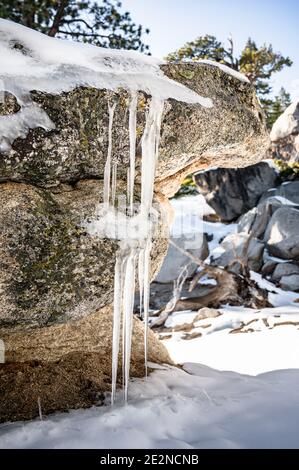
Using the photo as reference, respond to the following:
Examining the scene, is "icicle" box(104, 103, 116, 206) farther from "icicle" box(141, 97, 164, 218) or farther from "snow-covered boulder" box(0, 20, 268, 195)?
"icicle" box(141, 97, 164, 218)

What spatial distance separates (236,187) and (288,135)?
4211mm

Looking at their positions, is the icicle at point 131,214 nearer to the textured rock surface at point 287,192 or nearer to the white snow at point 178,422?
the white snow at point 178,422

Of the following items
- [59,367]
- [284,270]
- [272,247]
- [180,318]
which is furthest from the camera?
[272,247]

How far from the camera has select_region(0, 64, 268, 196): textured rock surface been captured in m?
2.83

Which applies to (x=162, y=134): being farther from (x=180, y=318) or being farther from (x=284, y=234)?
(x=284, y=234)

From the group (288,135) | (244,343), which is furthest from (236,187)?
(244,343)

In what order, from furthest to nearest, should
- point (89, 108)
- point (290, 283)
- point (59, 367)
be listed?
point (290, 283), point (59, 367), point (89, 108)

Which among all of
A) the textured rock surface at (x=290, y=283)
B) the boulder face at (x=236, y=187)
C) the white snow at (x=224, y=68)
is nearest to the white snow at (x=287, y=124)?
the boulder face at (x=236, y=187)

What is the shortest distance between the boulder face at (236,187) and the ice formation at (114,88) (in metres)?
17.4

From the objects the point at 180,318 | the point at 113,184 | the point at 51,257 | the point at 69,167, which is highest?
the point at 69,167

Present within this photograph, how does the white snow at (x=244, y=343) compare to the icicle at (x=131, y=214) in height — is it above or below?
below

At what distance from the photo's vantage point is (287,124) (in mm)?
19781

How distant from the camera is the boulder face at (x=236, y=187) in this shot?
65.5 feet

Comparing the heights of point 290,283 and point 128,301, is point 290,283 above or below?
below
